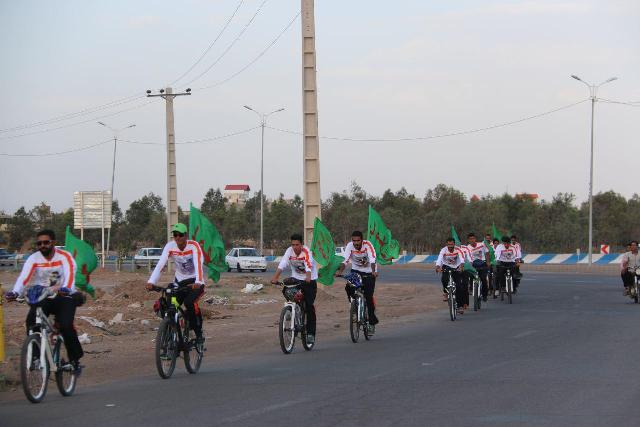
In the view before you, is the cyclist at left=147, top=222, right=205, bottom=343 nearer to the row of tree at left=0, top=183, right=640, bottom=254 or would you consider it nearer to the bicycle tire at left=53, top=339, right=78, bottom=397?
the bicycle tire at left=53, top=339, right=78, bottom=397

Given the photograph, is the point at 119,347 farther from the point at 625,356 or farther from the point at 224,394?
the point at 625,356

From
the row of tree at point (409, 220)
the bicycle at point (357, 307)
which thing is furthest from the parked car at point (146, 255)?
the bicycle at point (357, 307)

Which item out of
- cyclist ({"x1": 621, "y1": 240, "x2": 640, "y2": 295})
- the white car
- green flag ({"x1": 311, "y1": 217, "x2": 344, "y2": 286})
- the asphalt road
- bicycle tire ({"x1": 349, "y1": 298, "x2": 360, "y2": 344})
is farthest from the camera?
the white car

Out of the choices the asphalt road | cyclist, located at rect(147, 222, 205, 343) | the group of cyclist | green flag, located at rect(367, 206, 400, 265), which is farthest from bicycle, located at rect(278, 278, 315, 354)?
green flag, located at rect(367, 206, 400, 265)

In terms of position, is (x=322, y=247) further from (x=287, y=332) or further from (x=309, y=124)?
(x=287, y=332)

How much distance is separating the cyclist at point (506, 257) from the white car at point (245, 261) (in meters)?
32.2

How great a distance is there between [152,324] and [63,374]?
10.6 metres

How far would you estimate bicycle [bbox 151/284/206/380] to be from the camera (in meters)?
11.8

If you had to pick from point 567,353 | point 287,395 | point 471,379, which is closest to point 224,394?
point 287,395

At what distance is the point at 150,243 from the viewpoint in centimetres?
10750

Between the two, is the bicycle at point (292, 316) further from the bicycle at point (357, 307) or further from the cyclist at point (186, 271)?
the cyclist at point (186, 271)

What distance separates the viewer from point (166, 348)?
39.2 feet

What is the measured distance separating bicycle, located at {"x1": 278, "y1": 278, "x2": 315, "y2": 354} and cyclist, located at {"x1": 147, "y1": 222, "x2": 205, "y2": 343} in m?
2.40

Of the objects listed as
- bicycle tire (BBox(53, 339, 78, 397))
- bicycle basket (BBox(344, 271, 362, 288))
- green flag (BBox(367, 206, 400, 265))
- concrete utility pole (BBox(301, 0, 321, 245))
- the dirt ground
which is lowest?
the dirt ground
